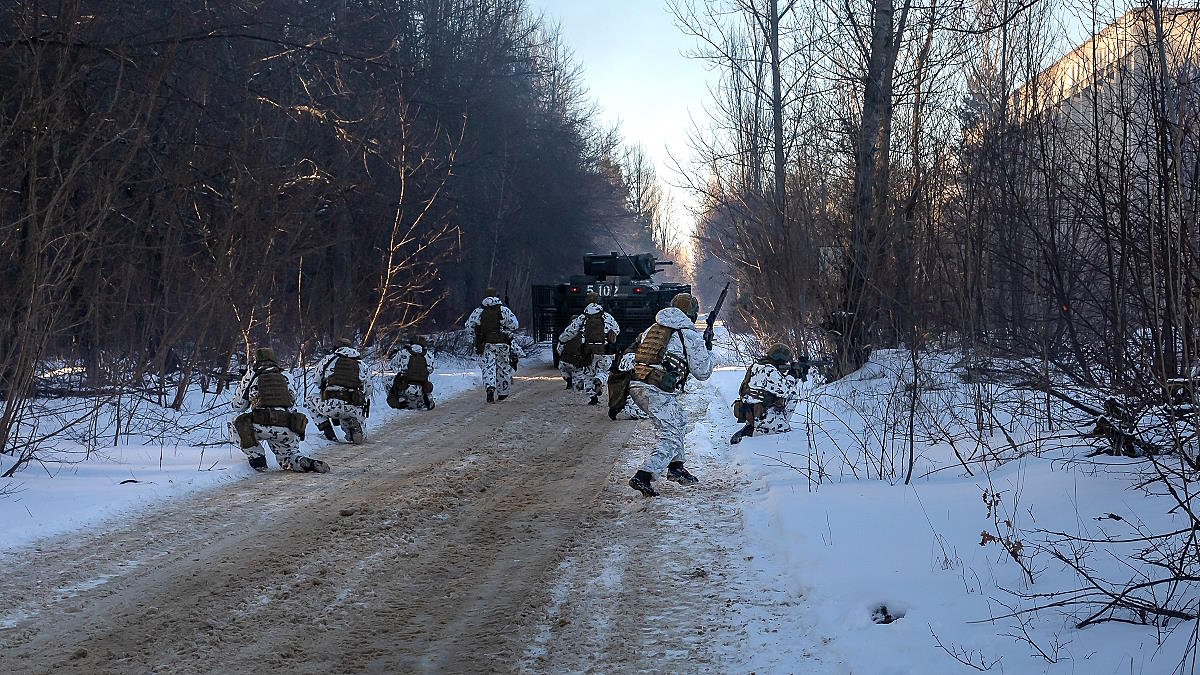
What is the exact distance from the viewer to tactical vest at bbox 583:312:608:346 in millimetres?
16188

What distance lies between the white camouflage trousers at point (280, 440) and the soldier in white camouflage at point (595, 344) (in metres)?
6.69

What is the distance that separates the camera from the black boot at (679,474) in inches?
343

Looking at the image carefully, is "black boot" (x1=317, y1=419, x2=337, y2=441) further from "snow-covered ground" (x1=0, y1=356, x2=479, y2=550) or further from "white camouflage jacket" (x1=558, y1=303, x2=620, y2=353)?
"white camouflage jacket" (x1=558, y1=303, x2=620, y2=353)

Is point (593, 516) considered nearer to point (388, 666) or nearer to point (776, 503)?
point (776, 503)

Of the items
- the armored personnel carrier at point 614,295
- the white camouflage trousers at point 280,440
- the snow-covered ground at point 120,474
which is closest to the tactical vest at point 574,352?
the snow-covered ground at point 120,474

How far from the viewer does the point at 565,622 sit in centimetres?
496

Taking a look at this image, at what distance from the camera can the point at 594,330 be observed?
1642cm

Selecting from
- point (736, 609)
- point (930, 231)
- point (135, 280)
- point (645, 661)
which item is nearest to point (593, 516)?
point (736, 609)

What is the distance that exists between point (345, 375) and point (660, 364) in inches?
172

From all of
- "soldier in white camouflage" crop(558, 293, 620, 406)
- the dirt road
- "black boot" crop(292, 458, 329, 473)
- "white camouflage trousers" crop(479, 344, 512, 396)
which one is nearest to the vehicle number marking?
"soldier in white camouflage" crop(558, 293, 620, 406)

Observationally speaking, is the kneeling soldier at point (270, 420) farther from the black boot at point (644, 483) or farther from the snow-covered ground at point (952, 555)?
the snow-covered ground at point (952, 555)

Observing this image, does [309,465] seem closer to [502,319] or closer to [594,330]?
[502,319]

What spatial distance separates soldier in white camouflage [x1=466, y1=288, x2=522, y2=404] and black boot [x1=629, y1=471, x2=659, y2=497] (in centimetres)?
789

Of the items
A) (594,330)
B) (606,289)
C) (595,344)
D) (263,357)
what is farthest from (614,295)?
(263,357)
